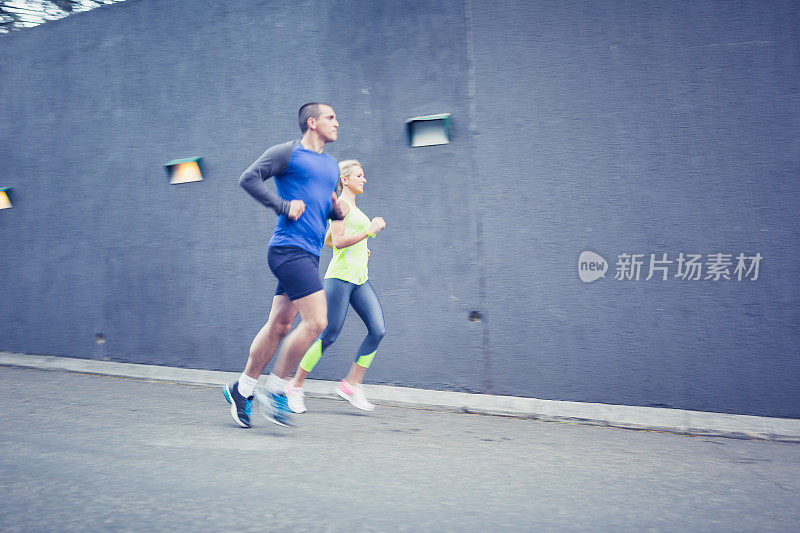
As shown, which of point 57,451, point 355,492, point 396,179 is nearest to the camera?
point 355,492

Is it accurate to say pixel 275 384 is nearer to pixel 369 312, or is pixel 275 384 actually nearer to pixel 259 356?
pixel 259 356

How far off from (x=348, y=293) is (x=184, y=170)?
2805 mm

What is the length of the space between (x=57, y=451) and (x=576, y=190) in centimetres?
402

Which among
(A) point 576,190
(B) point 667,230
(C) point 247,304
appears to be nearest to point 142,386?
(C) point 247,304

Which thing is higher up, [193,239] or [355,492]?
[193,239]

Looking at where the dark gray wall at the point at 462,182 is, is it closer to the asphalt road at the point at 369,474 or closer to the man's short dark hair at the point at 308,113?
the asphalt road at the point at 369,474

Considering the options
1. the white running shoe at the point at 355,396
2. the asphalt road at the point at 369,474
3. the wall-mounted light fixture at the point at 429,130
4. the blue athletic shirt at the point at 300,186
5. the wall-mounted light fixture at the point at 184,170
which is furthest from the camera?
the wall-mounted light fixture at the point at 184,170

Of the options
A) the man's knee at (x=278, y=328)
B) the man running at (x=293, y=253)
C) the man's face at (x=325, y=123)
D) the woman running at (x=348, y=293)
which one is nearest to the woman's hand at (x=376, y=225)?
the woman running at (x=348, y=293)

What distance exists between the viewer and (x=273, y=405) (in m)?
4.82

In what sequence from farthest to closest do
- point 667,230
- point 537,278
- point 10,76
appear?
point 10,76 → point 537,278 → point 667,230

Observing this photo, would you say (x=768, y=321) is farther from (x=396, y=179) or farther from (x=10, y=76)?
(x=10, y=76)

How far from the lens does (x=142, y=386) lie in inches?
259

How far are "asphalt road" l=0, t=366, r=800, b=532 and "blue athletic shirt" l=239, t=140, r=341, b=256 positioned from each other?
1220 mm

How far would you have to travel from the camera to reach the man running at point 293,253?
15.3 feet
